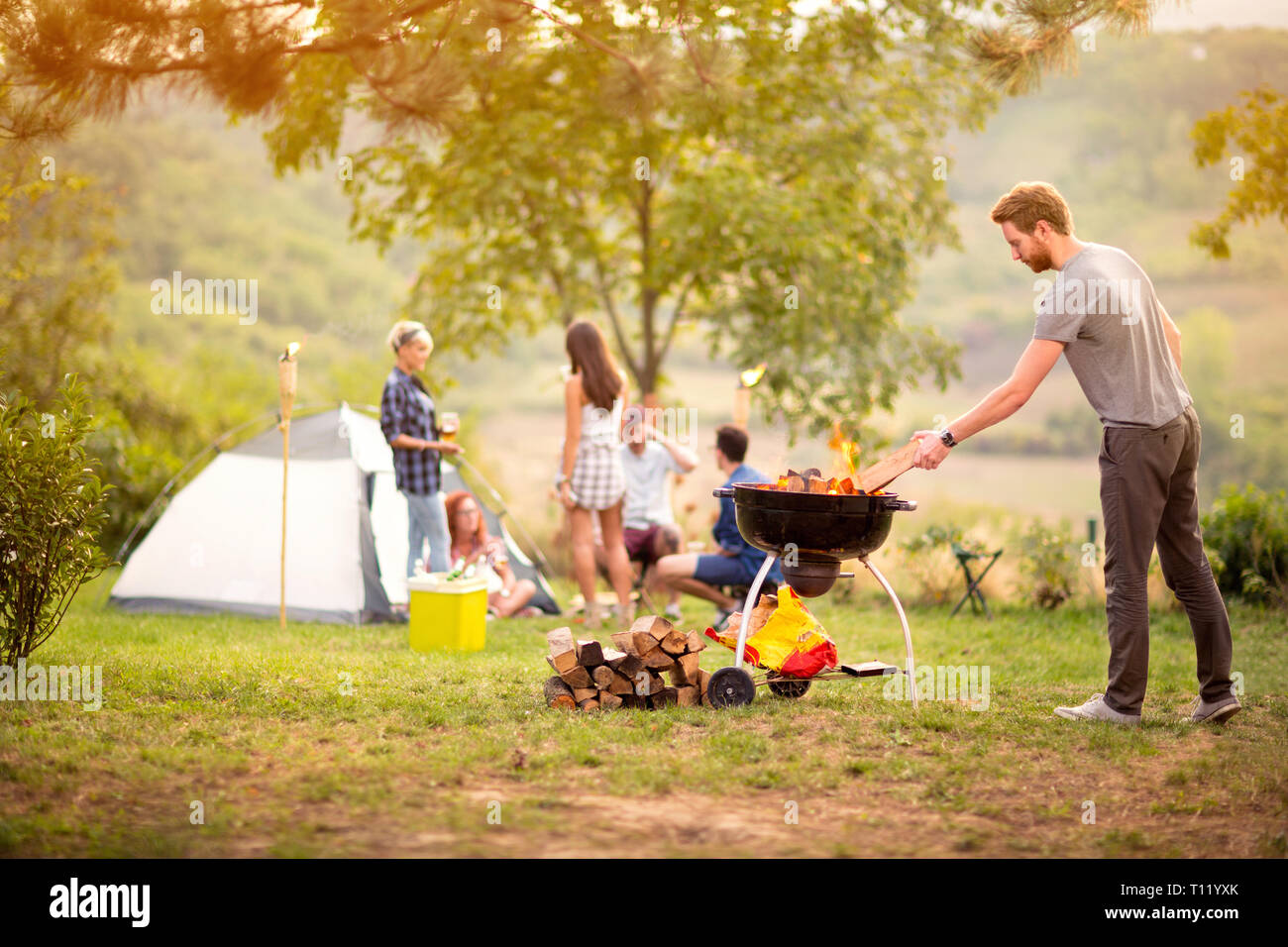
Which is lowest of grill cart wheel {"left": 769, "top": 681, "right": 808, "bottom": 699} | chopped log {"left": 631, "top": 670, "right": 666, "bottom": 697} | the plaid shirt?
grill cart wheel {"left": 769, "top": 681, "right": 808, "bottom": 699}

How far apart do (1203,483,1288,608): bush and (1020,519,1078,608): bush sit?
843 millimetres

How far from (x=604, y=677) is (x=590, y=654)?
106 millimetres

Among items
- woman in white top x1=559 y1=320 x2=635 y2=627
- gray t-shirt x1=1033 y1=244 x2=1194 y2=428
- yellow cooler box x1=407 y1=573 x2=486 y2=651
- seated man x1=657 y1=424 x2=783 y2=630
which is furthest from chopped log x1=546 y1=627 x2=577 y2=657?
gray t-shirt x1=1033 y1=244 x2=1194 y2=428

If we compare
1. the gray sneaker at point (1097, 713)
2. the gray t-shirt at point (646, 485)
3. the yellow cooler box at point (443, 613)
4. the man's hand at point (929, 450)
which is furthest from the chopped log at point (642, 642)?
the gray t-shirt at point (646, 485)

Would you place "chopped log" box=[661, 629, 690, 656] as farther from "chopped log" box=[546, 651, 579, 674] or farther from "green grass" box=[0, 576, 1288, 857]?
"chopped log" box=[546, 651, 579, 674]

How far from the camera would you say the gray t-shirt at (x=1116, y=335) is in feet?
12.8

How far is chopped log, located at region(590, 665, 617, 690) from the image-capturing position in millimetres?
4309

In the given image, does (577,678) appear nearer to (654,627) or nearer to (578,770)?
(654,627)

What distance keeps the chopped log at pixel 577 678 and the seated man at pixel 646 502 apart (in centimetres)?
257

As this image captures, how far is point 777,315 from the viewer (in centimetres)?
874

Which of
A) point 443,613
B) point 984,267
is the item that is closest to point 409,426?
point 443,613

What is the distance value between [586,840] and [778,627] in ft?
5.89

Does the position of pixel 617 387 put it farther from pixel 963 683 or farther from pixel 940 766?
pixel 940 766
